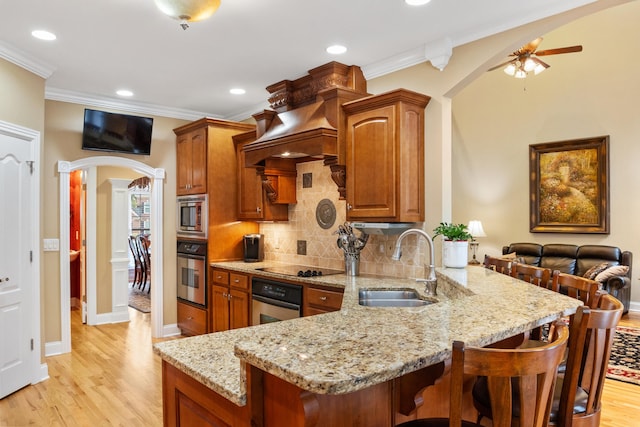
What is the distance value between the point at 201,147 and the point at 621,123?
6.31 m

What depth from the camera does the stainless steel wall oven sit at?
507cm

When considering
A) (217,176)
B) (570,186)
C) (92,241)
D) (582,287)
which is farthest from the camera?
(570,186)

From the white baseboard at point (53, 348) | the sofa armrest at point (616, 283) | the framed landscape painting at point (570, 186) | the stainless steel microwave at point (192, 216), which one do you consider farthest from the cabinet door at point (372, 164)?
the framed landscape painting at point (570, 186)

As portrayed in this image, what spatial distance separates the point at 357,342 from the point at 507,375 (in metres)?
0.44

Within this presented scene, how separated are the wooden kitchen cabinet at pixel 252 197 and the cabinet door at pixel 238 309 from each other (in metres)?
0.86

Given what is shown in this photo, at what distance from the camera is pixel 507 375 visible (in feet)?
3.43

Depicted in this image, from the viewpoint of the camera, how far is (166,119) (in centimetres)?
548

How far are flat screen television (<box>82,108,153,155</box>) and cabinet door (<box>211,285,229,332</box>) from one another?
1.84 m

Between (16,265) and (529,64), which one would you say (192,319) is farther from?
(529,64)

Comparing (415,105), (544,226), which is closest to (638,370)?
(415,105)

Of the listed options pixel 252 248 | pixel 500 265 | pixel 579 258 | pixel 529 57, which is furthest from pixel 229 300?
pixel 579 258

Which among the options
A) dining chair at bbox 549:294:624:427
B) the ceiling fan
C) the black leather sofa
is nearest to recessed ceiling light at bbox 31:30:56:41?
dining chair at bbox 549:294:624:427

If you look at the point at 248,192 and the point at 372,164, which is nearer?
the point at 372,164

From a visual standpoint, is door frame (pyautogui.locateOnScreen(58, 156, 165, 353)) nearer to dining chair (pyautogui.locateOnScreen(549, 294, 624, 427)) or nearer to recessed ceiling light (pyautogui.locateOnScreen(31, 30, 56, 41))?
recessed ceiling light (pyautogui.locateOnScreen(31, 30, 56, 41))
